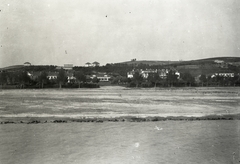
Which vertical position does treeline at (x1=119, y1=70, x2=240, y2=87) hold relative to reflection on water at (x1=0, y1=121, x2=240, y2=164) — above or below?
above

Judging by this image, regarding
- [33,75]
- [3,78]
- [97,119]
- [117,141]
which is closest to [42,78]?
[33,75]

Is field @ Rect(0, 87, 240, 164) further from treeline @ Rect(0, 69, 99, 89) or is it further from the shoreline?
treeline @ Rect(0, 69, 99, 89)

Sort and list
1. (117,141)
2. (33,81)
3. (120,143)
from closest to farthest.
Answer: (120,143) < (117,141) < (33,81)

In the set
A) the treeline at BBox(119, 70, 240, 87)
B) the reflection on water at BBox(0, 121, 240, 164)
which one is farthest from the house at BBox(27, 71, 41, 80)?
the reflection on water at BBox(0, 121, 240, 164)

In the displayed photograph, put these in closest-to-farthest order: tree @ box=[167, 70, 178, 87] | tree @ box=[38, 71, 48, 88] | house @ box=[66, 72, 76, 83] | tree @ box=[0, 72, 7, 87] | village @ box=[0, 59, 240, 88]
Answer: tree @ box=[0, 72, 7, 87]
village @ box=[0, 59, 240, 88]
tree @ box=[38, 71, 48, 88]
house @ box=[66, 72, 76, 83]
tree @ box=[167, 70, 178, 87]

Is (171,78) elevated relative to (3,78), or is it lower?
lower

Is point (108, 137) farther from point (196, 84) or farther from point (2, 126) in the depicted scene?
point (196, 84)

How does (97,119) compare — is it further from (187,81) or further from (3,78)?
(187,81)

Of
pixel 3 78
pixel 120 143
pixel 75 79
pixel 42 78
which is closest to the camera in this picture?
pixel 120 143

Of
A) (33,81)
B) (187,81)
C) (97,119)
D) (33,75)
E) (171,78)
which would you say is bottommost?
(97,119)
